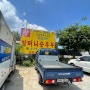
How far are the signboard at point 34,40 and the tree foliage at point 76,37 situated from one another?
3.50 metres

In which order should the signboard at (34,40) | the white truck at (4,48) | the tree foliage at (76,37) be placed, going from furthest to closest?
1. the tree foliage at (76,37)
2. the signboard at (34,40)
3. the white truck at (4,48)

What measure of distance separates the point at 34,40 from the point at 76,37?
6.06 m

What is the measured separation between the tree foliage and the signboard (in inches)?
138

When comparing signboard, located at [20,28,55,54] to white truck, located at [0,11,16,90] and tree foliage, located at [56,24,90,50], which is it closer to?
tree foliage, located at [56,24,90,50]

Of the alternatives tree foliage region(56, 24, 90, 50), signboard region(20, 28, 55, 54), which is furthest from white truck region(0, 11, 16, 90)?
tree foliage region(56, 24, 90, 50)

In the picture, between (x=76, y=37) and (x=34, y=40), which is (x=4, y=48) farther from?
(x=76, y=37)

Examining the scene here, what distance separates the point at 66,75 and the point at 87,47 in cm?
1437

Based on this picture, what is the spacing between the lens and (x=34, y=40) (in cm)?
1702

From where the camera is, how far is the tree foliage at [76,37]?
790 inches

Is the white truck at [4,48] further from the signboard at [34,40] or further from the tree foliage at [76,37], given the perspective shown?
the tree foliage at [76,37]

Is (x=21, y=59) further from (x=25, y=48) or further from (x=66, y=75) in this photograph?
(x=66, y=75)

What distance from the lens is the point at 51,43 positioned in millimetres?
17641

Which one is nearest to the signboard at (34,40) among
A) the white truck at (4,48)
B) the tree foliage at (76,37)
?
the tree foliage at (76,37)

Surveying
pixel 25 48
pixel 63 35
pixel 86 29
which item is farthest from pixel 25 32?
pixel 86 29
